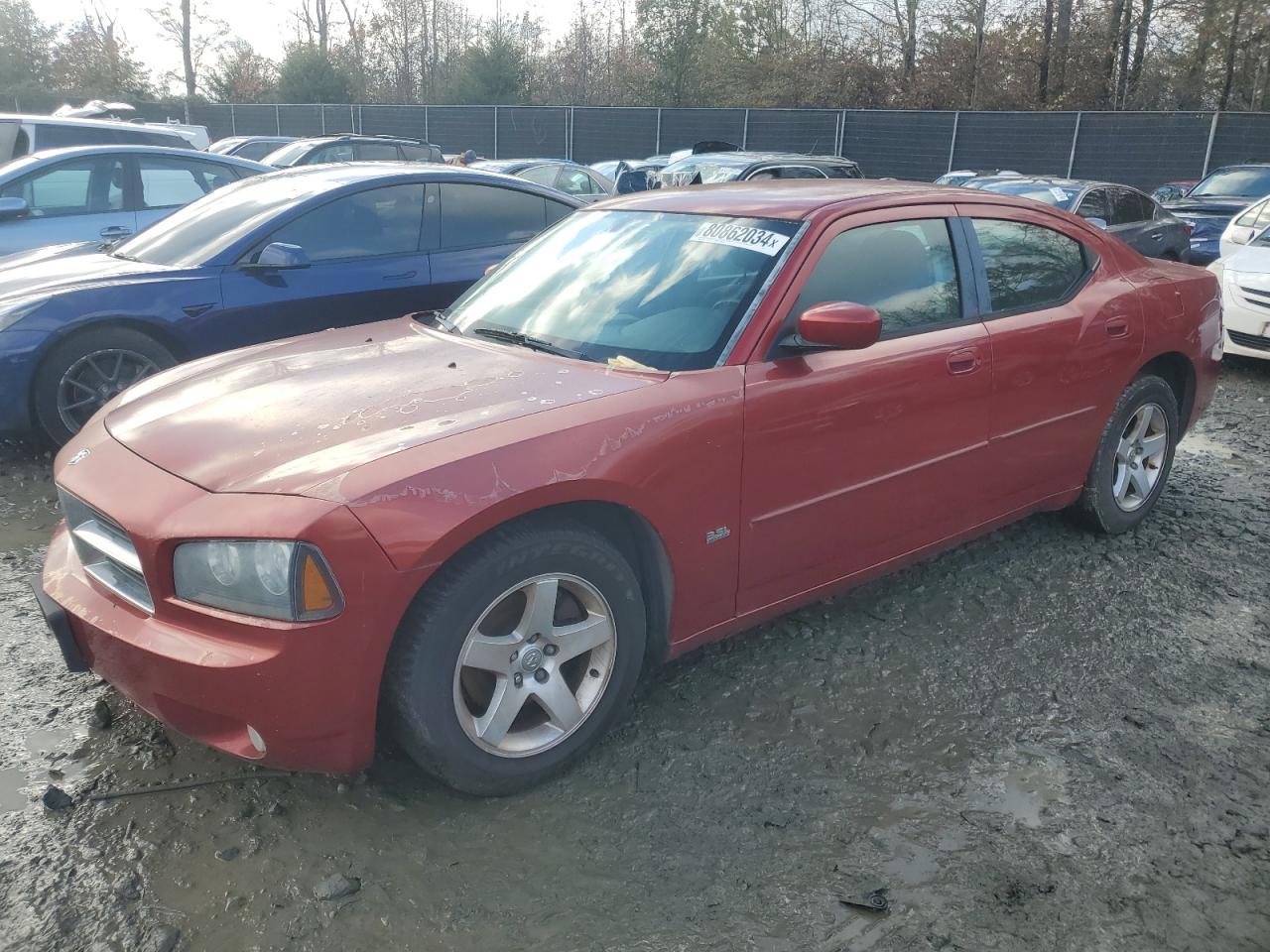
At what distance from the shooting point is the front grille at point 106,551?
246 centimetres

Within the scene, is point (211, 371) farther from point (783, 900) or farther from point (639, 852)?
point (783, 900)

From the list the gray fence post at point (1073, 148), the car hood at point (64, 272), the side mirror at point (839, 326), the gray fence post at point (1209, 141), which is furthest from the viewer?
the gray fence post at point (1073, 148)

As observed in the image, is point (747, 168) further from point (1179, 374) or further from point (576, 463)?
point (576, 463)

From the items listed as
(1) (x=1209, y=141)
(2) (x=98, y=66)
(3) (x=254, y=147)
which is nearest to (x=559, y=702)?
(3) (x=254, y=147)

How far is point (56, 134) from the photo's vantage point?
9352 millimetres

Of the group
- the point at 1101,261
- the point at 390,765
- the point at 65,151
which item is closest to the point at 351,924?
the point at 390,765

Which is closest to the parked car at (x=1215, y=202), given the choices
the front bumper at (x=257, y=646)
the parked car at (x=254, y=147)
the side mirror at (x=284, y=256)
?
the side mirror at (x=284, y=256)

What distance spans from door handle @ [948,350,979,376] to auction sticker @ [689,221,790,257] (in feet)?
2.53

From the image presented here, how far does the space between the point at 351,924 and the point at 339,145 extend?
50.0ft

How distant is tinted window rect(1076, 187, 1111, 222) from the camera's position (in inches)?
419

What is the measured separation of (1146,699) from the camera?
3.20 m

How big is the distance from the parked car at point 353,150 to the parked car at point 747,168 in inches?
188

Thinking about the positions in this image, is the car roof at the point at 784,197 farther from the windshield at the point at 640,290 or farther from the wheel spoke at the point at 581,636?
the wheel spoke at the point at 581,636

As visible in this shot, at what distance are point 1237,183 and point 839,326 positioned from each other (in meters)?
14.6
